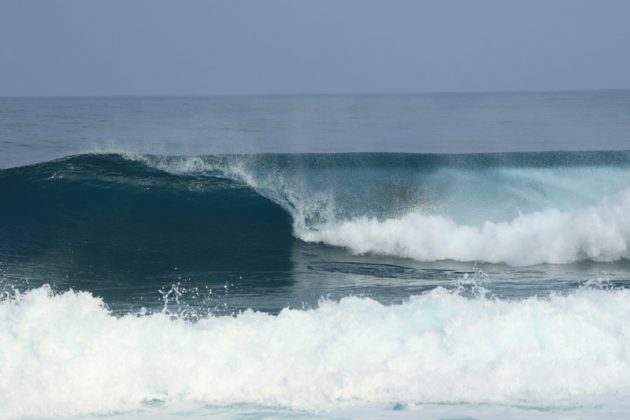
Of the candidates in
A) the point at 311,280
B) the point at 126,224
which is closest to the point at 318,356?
the point at 311,280

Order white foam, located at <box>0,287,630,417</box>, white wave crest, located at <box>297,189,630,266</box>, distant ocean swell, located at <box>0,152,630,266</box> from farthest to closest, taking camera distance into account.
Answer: distant ocean swell, located at <box>0,152,630,266</box> < white wave crest, located at <box>297,189,630,266</box> < white foam, located at <box>0,287,630,417</box>

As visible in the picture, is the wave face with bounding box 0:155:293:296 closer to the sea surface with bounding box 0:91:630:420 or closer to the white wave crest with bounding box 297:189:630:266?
the sea surface with bounding box 0:91:630:420

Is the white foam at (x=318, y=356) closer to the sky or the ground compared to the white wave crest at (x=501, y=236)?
closer to the ground

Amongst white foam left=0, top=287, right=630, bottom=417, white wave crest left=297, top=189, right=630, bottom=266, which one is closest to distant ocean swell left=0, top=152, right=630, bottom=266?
white wave crest left=297, top=189, right=630, bottom=266

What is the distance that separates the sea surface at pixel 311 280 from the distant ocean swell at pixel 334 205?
0.16 ft

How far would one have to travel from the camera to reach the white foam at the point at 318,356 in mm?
6570

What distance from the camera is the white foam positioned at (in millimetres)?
6570

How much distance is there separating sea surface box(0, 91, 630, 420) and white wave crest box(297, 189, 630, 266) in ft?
0.12

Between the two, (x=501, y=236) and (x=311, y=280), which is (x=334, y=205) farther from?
(x=311, y=280)

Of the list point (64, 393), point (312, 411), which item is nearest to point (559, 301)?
point (312, 411)

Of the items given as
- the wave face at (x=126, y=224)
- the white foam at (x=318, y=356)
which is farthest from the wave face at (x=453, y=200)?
the white foam at (x=318, y=356)

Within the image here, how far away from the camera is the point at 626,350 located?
7.31 m

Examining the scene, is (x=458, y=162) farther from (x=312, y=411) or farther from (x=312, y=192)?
(x=312, y=411)

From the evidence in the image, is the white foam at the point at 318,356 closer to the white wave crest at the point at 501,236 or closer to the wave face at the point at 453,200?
the white wave crest at the point at 501,236
